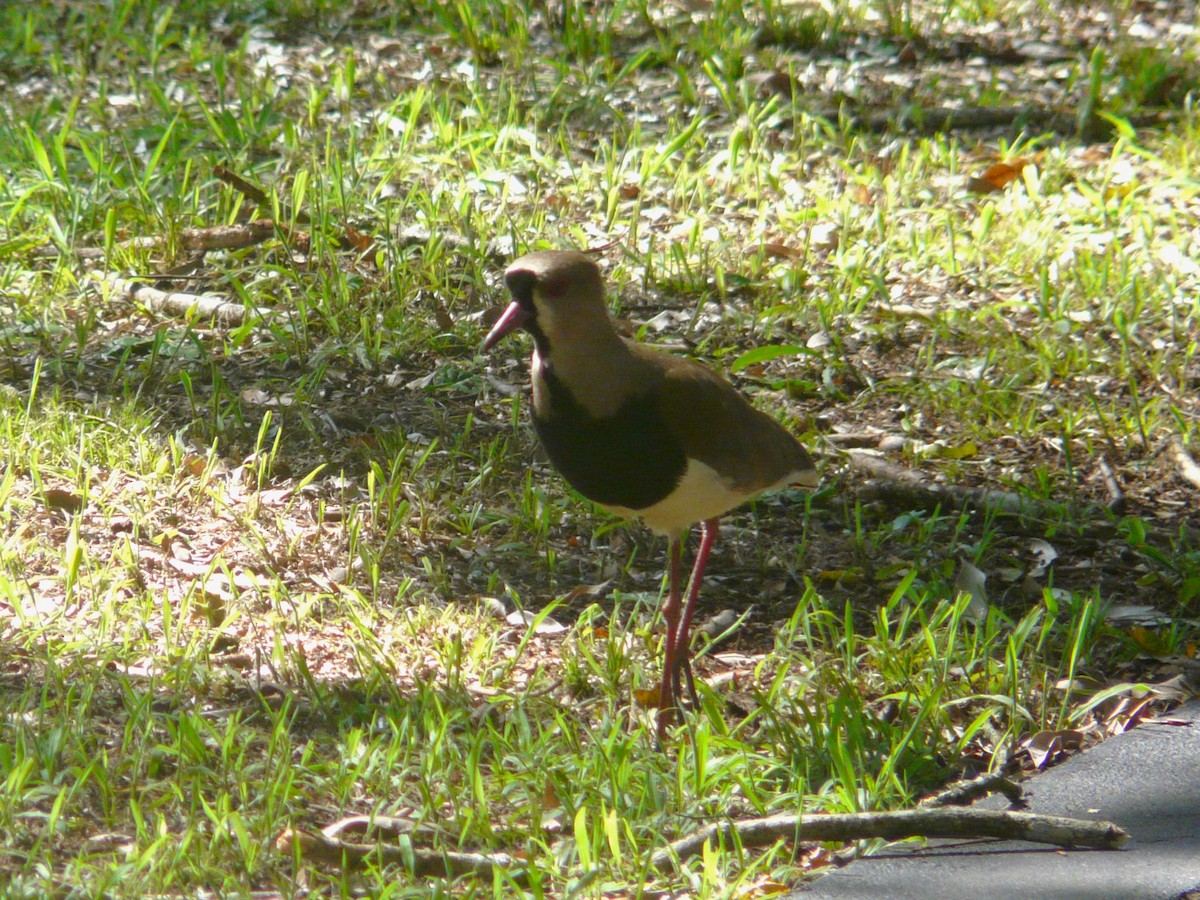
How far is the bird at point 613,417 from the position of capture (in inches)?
129

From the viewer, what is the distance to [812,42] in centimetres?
709

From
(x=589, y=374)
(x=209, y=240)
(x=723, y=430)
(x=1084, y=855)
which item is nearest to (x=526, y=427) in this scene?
(x=723, y=430)

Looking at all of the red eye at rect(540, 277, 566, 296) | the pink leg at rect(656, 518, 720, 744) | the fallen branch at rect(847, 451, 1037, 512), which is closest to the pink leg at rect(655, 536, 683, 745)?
the pink leg at rect(656, 518, 720, 744)

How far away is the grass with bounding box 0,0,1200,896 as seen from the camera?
2986 millimetres

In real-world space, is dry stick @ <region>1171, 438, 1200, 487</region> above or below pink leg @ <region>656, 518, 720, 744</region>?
above

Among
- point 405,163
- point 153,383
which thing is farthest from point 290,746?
point 405,163

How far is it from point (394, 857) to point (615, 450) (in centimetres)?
104

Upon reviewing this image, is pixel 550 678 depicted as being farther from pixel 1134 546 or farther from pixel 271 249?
pixel 271 249

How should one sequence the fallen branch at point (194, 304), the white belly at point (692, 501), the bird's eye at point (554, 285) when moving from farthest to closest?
the fallen branch at point (194, 304), the white belly at point (692, 501), the bird's eye at point (554, 285)

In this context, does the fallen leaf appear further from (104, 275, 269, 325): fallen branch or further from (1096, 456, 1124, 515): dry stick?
(1096, 456, 1124, 515): dry stick

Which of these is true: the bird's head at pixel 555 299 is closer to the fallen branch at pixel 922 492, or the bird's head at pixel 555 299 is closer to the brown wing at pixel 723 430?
the brown wing at pixel 723 430

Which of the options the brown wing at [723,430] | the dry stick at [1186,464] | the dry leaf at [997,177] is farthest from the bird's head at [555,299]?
the dry leaf at [997,177]

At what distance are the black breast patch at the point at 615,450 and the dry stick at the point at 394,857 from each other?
0.92m

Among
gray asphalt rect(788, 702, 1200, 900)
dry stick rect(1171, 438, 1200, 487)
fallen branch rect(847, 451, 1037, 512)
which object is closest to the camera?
gray asphalt rect(788, 702, 1200, 900)
